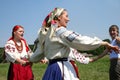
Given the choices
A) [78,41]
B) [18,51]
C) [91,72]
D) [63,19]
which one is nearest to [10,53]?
[18,51]

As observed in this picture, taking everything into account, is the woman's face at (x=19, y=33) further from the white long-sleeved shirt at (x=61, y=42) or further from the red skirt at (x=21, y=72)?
the white long-sleeved shirt at (x=61, y=42)

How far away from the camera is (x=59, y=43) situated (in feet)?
13.8

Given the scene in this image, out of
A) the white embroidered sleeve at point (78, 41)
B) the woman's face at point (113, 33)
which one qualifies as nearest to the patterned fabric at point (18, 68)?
the woman's face at point (113, 33)

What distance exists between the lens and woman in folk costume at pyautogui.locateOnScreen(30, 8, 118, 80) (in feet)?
13.4

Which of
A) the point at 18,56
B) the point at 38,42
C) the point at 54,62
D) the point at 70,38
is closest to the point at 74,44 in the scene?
the point at 70,38

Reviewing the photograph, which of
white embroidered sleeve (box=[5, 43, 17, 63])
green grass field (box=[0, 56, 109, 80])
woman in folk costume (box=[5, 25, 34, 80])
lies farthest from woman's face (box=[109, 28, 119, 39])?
green grass field (box=[0, 56, 109, 80])

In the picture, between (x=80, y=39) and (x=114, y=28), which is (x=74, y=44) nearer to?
(x=80, y=39)

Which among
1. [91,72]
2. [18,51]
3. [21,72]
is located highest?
[18,51]

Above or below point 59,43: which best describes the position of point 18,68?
below

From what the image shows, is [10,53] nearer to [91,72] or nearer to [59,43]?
[59,43]

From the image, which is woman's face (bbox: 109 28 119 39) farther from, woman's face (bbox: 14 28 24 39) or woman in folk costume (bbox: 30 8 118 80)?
woman in folk costume (bbox: 30 8 118 80)

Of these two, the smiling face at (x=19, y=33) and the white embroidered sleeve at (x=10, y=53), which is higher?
the smiling face at (x=19, y=33)

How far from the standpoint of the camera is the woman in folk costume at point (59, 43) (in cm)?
407

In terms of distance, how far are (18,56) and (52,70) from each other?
7.47 feet
